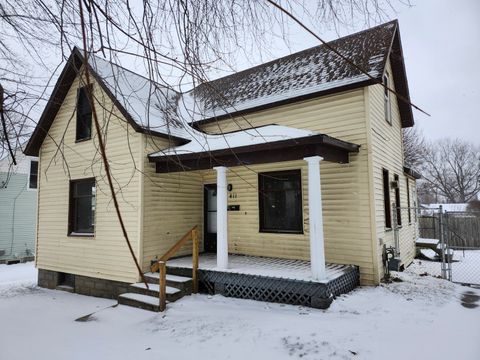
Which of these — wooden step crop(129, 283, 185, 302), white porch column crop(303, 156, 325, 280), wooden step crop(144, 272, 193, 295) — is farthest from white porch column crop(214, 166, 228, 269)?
white porch column crop(303, 156, 325, 280)

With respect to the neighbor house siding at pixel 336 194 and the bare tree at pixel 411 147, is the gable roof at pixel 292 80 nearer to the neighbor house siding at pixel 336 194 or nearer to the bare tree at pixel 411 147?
the neighbor house siding at pixel 336 194

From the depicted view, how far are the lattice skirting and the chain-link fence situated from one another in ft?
10.3

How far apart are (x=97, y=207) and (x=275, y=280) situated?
572 centimetres

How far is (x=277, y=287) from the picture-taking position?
6523mm

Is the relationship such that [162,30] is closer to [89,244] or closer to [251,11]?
[251,11]

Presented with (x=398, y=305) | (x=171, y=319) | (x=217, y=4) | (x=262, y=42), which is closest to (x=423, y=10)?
(x=262, y=42)

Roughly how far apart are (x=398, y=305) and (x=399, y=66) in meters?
7.86

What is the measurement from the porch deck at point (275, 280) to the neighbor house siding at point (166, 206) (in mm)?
814

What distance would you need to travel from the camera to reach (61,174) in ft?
34.3

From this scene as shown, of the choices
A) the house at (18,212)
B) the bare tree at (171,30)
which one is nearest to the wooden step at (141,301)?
the bare tree at (171,30)

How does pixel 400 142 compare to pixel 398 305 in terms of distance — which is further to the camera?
pixel 400 142

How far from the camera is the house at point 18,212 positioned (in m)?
17.7

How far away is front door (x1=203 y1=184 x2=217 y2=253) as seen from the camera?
10172mm

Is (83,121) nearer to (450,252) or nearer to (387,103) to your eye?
(387,103)
